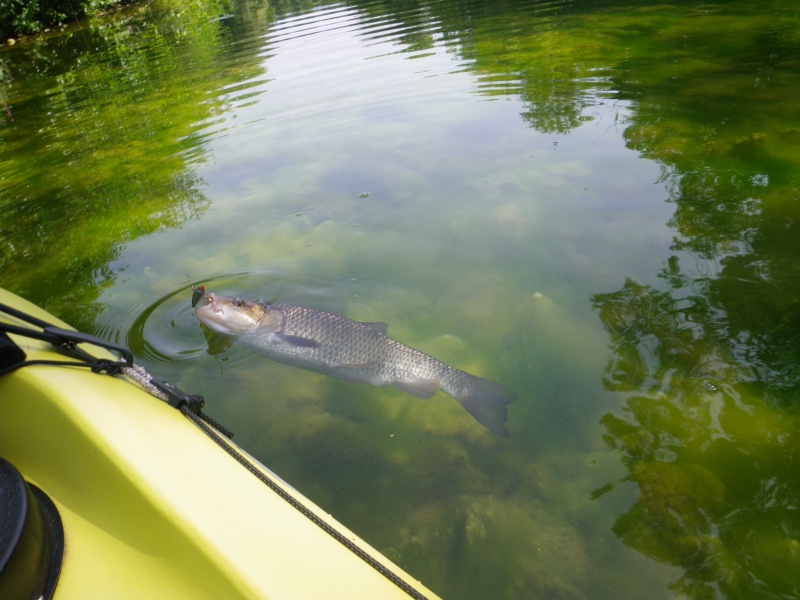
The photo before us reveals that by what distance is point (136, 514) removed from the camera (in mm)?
1625

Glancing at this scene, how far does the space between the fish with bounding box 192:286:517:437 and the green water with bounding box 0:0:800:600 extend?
0.15 m

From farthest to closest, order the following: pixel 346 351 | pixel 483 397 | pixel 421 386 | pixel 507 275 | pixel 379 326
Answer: pixel 507 275 → pixel 379 326 → pixel 346 351 → pixel 421 386 → pixel 483 397

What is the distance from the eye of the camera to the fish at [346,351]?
10.1 ft

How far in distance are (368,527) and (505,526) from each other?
66 centimetres

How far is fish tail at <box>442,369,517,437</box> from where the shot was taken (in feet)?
9.73

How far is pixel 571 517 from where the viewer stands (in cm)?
258

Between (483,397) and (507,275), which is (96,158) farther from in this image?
(483,397)

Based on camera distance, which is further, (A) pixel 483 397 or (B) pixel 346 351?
(B) pixel 346 351

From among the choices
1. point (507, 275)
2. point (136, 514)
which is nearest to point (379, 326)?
point (507, 275)

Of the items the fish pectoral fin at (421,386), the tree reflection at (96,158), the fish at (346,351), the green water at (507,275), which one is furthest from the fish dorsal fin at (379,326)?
the tree reflection at (96,158)

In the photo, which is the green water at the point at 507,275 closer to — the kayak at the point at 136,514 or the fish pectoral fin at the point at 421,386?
the fish pectoral fin at the point at 421,386

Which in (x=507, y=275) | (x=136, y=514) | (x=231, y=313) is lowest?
(x=507, y=275)

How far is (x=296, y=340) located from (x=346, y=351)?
1.20 ft

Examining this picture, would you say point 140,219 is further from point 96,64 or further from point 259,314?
point 96,64
